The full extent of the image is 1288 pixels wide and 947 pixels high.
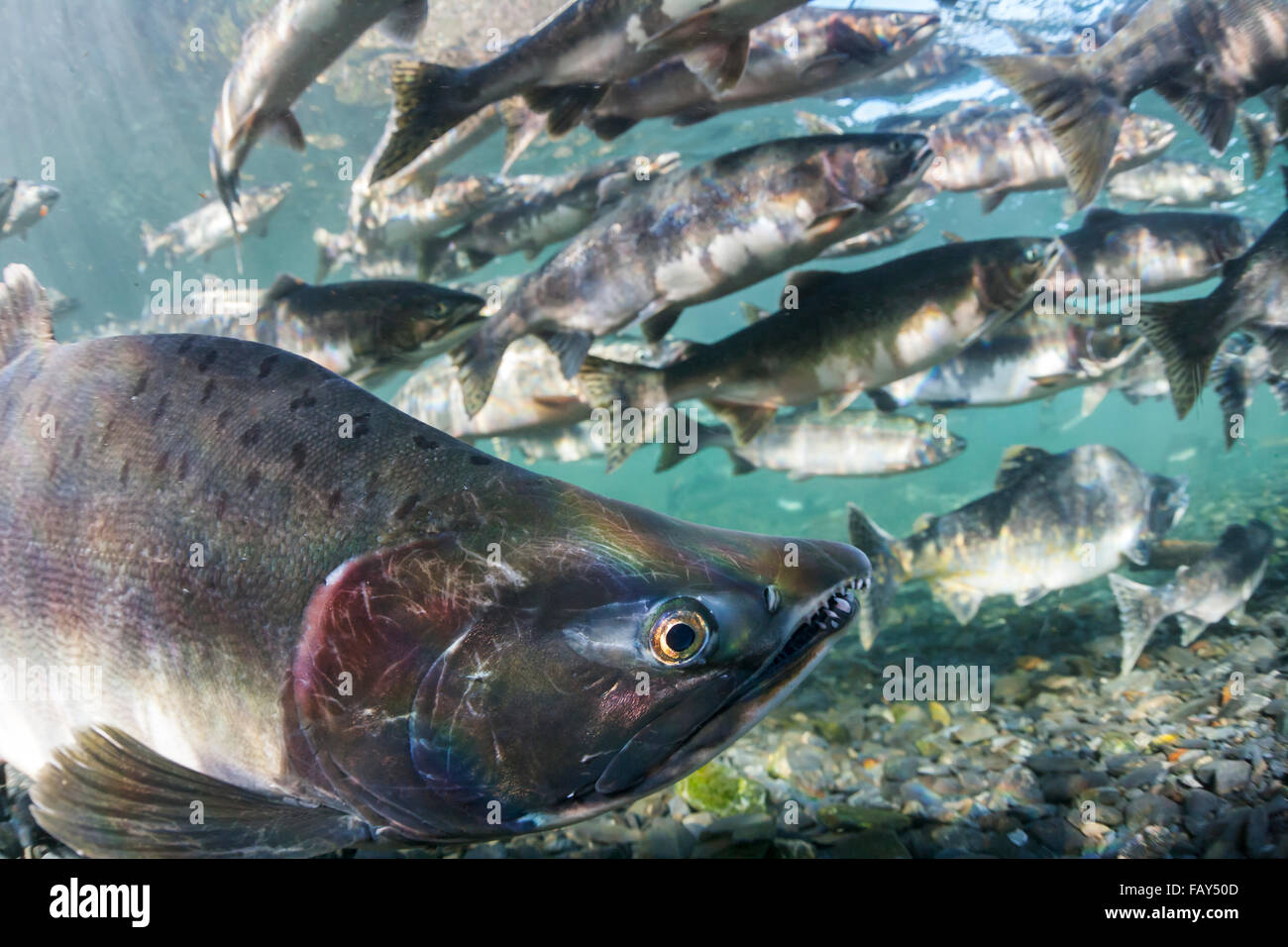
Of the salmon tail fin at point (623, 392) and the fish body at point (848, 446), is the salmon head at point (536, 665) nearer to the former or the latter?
the salmon tail fin at point (623, 392)

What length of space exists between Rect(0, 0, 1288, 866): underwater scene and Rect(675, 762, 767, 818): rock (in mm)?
24

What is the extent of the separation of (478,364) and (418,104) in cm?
165

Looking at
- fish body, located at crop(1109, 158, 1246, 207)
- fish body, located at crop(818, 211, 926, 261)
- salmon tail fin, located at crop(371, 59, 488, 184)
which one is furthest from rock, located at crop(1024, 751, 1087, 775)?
fish body, located at crop(1109, 158, 1246, 207)

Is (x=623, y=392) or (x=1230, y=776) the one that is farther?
(x=623, y=392)

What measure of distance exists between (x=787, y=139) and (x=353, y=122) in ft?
67.8

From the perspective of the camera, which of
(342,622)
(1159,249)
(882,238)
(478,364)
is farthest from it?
(882,238)

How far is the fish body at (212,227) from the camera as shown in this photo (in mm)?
12133

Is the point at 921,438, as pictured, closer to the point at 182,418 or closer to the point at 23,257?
the point at 182,418

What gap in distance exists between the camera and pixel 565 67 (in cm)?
364

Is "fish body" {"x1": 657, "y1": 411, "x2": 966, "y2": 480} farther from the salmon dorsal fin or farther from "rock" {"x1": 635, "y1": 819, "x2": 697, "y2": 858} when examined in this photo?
"rock" {"x1": 635, "y1": 819, "x2": 697, "y2": 858}

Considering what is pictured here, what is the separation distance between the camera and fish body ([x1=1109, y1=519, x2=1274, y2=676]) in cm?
463

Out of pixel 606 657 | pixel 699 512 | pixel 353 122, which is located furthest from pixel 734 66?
pixel 699 512

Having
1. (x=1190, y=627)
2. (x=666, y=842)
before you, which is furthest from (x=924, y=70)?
(x=666, y=842)

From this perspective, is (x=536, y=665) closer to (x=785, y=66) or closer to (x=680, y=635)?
(x=680, y=635)
